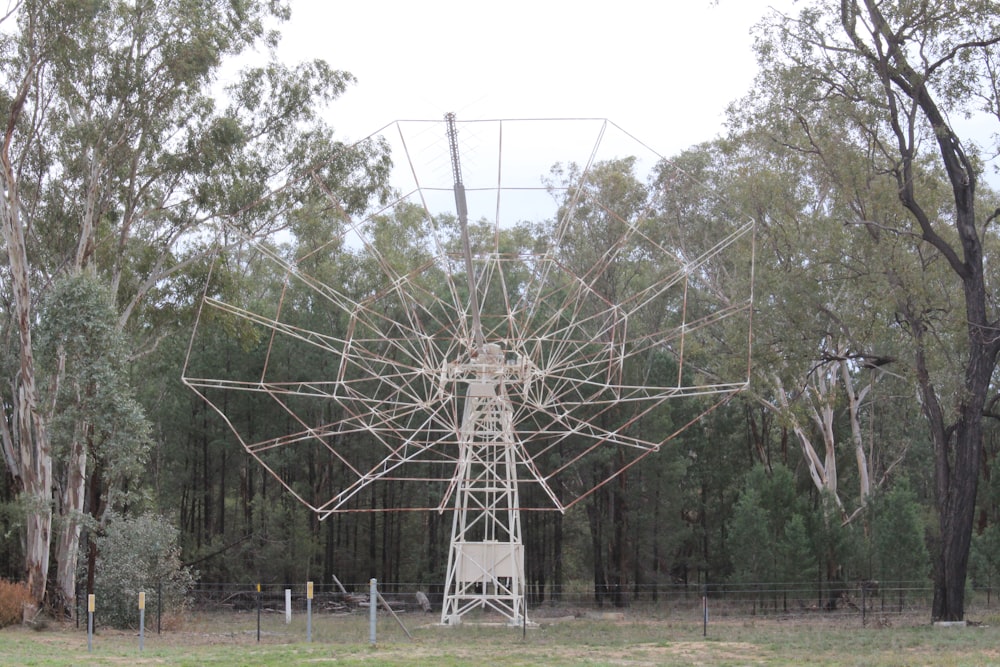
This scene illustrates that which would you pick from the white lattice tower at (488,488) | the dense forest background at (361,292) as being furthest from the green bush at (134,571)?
the white lattice tower at (488,488)

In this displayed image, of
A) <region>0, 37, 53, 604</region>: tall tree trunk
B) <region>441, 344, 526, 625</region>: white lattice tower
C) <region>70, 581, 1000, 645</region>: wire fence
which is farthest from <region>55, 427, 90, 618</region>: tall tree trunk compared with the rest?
<region>441, 344, 526, 625</region>: white lattice tower

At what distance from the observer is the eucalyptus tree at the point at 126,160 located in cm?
2638

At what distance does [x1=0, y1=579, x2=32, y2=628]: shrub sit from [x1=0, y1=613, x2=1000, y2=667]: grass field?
25.7 inches

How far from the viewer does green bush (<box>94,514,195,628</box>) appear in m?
24.2

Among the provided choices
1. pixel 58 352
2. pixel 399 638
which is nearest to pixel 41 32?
pixel 58 352

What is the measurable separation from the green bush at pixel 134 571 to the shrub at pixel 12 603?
1658 mm

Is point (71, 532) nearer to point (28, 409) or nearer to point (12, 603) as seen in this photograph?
point (12, 603)

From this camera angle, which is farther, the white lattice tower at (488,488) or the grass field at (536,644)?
the white lattice tower at (488,488)

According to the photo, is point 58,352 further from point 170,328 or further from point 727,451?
point 727,451

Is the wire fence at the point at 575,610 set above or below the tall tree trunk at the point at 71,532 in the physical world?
below

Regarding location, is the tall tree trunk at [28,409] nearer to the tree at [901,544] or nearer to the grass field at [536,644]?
the grass field at [536,644]

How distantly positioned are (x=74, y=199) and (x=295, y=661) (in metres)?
18.2

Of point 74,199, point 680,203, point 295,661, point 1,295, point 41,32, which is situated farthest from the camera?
point 680,203

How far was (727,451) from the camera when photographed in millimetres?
44062
